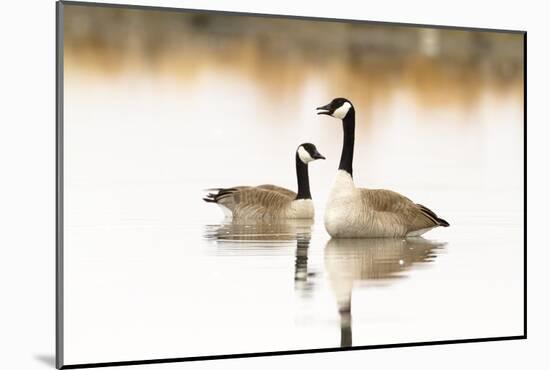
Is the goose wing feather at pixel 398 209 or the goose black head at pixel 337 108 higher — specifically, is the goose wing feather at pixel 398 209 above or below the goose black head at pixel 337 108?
below

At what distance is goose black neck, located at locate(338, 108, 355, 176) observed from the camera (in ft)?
26.5

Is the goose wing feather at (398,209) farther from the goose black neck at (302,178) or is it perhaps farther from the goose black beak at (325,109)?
the goose black beak at (325,109)

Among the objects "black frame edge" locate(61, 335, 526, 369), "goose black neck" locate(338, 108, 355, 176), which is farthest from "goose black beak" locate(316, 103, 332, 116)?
"black frame edge" locate(61, 335, 526, 369)

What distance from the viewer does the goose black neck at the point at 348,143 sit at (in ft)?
26.5

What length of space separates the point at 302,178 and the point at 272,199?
27 centimetres

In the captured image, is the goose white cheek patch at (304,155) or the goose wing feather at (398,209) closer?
the goose white cheek patch at (304,155)

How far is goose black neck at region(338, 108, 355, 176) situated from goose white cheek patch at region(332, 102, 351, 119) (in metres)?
0.03

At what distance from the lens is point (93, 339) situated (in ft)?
23.9

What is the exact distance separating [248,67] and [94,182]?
1361 mm

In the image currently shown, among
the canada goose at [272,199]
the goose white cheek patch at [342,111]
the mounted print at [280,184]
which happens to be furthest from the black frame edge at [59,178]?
the goose white cheek patch at [342,111]

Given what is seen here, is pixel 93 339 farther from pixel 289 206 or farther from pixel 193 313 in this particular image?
pixel 289 206

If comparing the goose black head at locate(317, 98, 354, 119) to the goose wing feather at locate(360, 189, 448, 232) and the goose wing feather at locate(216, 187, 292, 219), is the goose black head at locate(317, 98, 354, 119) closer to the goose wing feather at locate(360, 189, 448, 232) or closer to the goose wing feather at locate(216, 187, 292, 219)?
the goose wing feather at locate(360, 189, 448, 232)

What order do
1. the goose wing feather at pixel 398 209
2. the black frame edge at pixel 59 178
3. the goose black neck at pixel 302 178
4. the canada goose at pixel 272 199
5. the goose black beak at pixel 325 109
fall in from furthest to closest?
1. the goose wing feather at pixel 398 209
2. the goose black beak at pixel 325 109
3. the goose black neck at pixel 302 178
4. the canada goose at pixel 272 199
5. the black frame edge at pixel 59 178

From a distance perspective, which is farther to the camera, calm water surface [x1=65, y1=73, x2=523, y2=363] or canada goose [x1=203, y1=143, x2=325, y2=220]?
canada goose [x1=203, y1=143, x2=325, y2=220]
